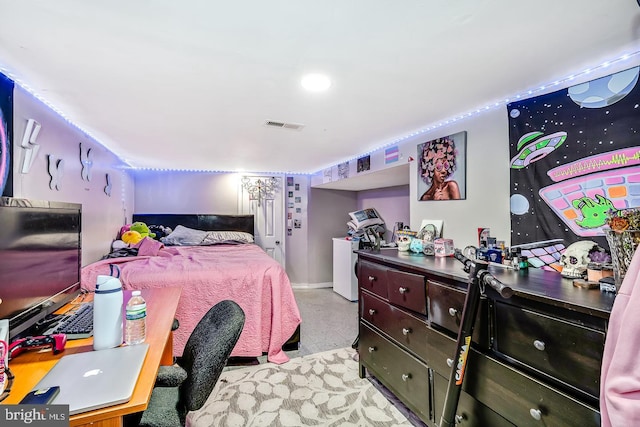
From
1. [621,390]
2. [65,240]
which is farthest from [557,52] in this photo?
[65,240]

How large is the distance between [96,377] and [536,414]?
1555mm

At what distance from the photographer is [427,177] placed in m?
2.56

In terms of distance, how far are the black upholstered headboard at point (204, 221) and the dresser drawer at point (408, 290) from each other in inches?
141

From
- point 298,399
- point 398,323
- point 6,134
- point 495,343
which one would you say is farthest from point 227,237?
point 495,343

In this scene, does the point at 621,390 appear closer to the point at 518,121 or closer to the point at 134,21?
the point at 518,121

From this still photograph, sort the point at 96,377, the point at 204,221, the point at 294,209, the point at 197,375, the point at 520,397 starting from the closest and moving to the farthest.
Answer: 1. the point at 96,377
2. the point at 197,375
3. the point at 520,397
4. the point at 204,221
5. the point at 294,209

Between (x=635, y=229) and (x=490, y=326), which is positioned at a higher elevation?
(x=635, y=229)

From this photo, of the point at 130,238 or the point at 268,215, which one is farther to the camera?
the point at 268,215

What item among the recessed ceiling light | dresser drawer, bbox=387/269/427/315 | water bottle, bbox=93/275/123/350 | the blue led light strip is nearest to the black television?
water bottle, bbox=93/275/123/350

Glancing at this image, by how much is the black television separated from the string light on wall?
3632 millimetres

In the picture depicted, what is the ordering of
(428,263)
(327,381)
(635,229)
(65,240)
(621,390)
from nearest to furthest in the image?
(621,390) < (635,229) < (65,240) < (428,263) < (327,381)

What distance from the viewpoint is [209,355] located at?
1.11 metres

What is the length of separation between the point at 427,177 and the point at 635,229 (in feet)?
5.03

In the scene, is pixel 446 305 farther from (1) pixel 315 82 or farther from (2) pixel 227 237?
(2) pixel 227 237
